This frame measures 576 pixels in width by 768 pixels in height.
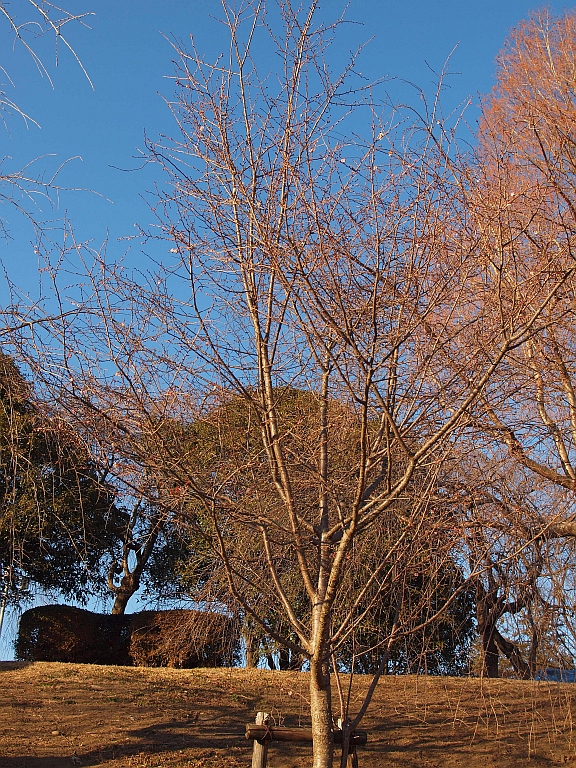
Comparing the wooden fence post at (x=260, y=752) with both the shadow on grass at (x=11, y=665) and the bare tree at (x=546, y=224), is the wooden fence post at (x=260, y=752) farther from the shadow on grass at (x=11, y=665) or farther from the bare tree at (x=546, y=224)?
the shadow on grass at (x=11, y=665)

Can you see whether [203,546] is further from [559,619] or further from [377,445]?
[377,445]

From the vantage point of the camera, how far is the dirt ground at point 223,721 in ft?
22.7

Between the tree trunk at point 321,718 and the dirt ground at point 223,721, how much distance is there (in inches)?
91.1

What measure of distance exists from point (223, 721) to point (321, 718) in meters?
5.11

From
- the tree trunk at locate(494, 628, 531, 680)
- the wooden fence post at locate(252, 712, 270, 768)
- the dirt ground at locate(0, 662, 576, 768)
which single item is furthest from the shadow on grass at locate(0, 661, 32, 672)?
the tree trunk at locate(494, 628, 531, 680)

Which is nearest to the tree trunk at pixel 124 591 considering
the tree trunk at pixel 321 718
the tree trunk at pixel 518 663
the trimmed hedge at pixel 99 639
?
the trimmed hedge at pixel 99 639

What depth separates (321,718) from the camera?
3.62 metres

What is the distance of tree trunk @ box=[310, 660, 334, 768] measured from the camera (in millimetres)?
3574

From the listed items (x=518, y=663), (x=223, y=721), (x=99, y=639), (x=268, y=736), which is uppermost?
(x=518, y=663)

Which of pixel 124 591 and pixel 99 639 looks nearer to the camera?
pixel 99 639

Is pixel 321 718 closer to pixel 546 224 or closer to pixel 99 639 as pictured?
pixel 546 224

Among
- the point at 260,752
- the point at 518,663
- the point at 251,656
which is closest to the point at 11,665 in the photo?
the point at 251,656

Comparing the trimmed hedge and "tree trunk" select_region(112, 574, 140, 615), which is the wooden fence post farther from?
"tree trunk" select_region(112, 574, 140, 615)

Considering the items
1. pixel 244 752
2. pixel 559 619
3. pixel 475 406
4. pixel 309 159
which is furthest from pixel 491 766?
pixel 309 159
